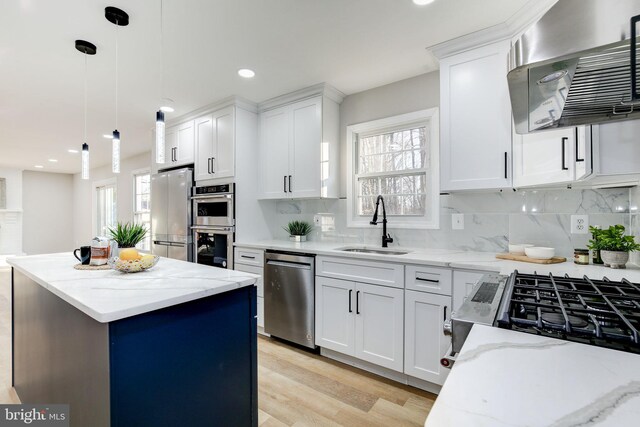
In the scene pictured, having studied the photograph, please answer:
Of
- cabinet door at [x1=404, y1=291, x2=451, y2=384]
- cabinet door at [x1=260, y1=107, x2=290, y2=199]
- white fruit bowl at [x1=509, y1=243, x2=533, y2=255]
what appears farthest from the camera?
cabinet door at [x1=260, y1=107, x2=290, y2=199]

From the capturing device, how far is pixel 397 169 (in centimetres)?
289

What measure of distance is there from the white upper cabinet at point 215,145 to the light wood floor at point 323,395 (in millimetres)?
2004

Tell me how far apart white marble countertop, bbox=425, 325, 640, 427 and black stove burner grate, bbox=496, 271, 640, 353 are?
0.03m

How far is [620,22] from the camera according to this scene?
68 centimetres

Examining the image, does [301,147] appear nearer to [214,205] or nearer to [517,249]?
[214,205]

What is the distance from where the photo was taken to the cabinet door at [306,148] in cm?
296

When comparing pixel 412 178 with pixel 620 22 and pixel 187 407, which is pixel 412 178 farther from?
pixel 187 407

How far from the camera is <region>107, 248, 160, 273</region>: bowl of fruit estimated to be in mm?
1509

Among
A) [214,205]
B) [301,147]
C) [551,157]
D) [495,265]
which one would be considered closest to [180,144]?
[214,205]

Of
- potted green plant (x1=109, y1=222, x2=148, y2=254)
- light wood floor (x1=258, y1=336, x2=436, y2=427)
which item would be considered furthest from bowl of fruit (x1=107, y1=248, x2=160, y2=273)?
light wood floor (x1=258, y1=336, x2=436, y2=427)

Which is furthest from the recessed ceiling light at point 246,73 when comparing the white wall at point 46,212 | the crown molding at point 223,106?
the white wall at point 46,212

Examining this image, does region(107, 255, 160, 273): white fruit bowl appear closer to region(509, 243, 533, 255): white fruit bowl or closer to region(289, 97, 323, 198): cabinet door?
region(289, 97, 323, 198): cabinet door

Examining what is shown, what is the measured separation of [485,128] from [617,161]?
80 centimetres

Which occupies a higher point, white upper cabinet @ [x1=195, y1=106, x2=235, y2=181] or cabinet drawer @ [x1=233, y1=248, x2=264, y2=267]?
white upper cabinet @ [x1=195, y1=106, x2=235, y2=181]
